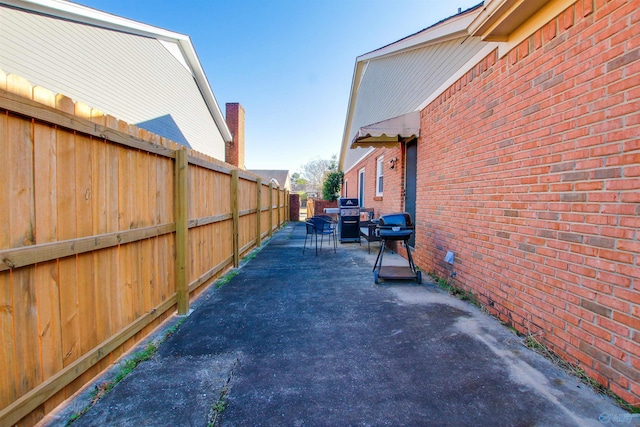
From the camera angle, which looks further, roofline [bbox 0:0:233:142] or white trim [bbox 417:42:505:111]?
roofline [bbox 0:0:233:142]

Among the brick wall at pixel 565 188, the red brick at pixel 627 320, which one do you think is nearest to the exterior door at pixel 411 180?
the brick wall at pixel 565 188

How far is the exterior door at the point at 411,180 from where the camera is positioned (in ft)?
19.8

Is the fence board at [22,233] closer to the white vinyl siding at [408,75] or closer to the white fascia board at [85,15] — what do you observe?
the white vinyl siding at [408,75]

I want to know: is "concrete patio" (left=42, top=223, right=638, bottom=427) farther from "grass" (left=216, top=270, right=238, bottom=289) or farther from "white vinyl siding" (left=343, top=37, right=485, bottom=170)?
"white vinyl siding" (left=343, top=37, right=485, bottom=170)

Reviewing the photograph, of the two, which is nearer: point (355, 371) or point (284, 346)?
point (355, 371)

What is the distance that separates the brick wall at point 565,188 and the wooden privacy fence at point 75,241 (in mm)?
3513

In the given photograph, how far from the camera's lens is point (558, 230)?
7.98ft

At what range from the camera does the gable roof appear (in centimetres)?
418

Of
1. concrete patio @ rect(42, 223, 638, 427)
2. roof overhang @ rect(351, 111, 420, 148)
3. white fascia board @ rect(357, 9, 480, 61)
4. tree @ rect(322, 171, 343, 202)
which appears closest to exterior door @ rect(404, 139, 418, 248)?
roof overhang @ rect(351, 111, 420, 148)

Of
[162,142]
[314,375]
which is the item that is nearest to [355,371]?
[314,375]

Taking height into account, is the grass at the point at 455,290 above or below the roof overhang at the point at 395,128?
below

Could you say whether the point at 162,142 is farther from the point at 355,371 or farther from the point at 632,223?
the point at 632,223

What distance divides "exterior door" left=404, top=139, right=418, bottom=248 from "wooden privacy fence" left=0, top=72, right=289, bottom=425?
14.3 feet

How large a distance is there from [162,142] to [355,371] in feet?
9.39
